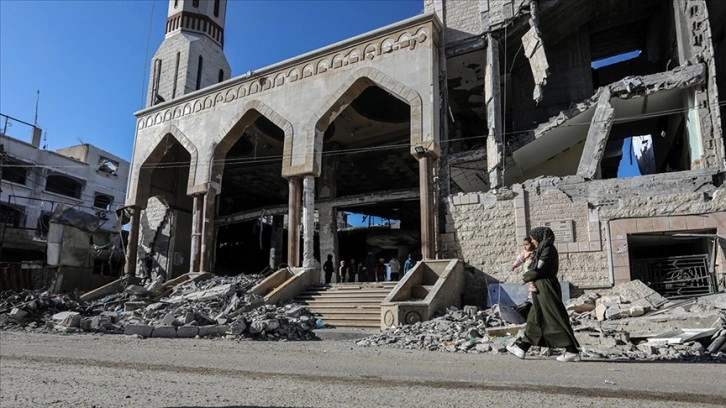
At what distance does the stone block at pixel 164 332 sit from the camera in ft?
26.7

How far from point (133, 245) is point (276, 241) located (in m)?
6.19

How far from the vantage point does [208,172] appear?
17.0m

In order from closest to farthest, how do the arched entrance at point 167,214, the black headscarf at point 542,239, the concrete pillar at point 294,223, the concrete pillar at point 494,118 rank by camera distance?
the black headscarf at point 542,239
the concrete pillar at point 494,118
the concrete pillar at point 294,223
the arched entrance at point 167,214

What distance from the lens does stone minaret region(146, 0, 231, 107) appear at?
2323cm

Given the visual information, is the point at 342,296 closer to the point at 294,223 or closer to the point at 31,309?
the point at 294,223

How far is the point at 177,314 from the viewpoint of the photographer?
9734 mm

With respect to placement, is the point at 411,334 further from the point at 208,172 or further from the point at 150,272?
the point at 150,272

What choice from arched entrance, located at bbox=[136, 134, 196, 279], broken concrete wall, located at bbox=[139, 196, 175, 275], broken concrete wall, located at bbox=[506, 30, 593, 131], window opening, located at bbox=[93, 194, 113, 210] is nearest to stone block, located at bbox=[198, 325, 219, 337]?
broken concrete wall, located at bbox=[506, 30, 593, 131]

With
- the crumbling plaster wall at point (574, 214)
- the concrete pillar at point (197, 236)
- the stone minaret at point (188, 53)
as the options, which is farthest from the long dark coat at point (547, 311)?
the stone minaret at point (188, 53)

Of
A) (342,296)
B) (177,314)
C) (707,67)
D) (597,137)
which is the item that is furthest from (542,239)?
(707,67)

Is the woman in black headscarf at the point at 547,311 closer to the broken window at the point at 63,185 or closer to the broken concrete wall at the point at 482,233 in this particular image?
the broken concrete wall at the point at 482,233

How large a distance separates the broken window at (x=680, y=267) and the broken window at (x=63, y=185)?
32817 mm

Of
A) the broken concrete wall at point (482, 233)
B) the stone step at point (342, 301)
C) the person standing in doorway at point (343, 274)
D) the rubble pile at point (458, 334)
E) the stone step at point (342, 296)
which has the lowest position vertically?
the rubble pile at point (458, 334)

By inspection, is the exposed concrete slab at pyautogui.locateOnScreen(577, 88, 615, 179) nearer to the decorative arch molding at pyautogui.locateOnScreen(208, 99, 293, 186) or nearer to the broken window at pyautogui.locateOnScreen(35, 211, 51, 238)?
the decorative arch molding at pyautogui.locateOnScreen(208, 99, 293, 186)
